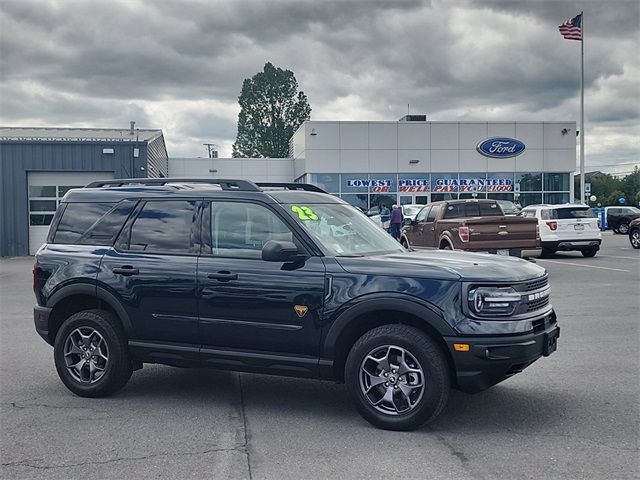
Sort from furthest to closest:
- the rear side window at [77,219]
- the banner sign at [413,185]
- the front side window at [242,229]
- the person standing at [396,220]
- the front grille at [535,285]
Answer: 1. the banner sign at [413,185]
2. the person standing at [396,220]
3. the rear side window at [77,219]
4. the front side window at [242,229]
5. the front grille at [535,285]

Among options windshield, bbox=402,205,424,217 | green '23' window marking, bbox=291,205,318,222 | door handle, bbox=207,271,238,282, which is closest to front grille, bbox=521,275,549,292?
green '23' window marking, bbox=291,205,318,222

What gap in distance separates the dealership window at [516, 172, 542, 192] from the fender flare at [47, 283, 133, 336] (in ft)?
117

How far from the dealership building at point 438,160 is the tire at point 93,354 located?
31192mm

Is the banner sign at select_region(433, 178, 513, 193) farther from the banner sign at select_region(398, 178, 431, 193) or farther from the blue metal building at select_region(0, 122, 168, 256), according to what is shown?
the blue metal building at select_region(0, 122, 168, 256)

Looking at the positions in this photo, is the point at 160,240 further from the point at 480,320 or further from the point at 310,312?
the point at 480,320

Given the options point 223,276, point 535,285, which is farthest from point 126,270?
point 535,285

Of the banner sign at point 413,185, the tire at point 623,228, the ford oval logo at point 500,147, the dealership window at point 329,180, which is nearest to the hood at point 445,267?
the dealership window at point 329,180

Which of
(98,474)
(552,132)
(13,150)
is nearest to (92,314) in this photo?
(98,474)

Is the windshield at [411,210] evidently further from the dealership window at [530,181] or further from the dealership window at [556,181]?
the dealership window at [556,181]

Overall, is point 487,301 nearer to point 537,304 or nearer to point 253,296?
point 537,304

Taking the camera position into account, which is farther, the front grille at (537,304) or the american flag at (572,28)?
the american flag at (572,28)

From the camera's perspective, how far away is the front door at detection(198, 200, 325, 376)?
5426 mm

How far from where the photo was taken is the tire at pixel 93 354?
242 inches

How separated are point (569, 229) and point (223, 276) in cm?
1708
